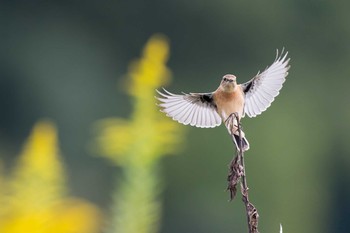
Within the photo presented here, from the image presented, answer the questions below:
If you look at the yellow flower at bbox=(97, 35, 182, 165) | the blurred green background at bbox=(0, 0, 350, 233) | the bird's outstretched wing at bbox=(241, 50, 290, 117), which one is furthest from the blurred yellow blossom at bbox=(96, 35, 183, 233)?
the blurred green background at bbox=(0, 0, 350, 233)

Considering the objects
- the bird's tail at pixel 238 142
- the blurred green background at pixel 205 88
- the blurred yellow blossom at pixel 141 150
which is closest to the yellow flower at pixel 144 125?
the blurred yellow blossom at pixel 141 150

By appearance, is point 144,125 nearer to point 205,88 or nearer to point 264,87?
point 264,87

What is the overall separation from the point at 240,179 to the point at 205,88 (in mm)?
10107

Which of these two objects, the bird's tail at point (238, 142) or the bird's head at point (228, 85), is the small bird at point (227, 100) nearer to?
the bird's head at point (228, 85)

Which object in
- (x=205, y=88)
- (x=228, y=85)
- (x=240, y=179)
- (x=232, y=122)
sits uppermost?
(x=205, y=88)

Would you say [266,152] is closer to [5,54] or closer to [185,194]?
[185,194]

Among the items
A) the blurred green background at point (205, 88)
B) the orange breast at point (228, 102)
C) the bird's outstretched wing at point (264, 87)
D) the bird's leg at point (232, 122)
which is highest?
the blurred green background at point (205, 88)

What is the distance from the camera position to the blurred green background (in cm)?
1020

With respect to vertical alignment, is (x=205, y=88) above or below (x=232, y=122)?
above

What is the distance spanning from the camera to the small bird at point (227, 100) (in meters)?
1.67

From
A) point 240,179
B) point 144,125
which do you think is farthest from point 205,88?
point 240,179

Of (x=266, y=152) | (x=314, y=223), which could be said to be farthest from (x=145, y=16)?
(x=314, y=223)

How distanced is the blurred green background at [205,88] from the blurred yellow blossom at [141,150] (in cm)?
669

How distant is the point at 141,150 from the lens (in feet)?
Answer: 5.84
